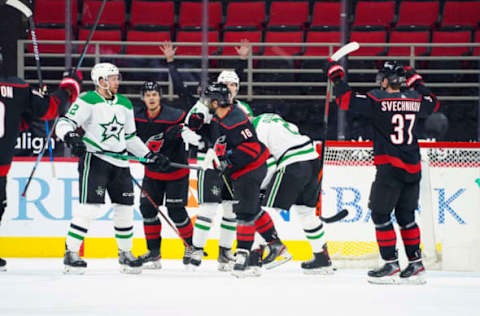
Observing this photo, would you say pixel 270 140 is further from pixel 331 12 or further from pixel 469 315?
pixel 331 12

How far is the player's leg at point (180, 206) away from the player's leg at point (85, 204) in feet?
1.57

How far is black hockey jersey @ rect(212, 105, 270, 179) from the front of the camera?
446 cm

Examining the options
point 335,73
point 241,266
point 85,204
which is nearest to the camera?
point 335,73

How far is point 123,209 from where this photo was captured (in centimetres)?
470

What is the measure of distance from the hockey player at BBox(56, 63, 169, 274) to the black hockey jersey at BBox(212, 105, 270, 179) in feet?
1.35

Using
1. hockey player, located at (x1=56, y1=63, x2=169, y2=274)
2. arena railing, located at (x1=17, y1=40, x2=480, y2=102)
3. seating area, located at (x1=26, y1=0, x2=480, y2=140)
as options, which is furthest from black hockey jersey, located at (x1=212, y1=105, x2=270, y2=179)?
seating area, located at (x1=26, y1=0, x2=480, y2=140)

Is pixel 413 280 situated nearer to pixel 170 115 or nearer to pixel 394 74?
pixel 394 74

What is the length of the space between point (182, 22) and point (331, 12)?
Answer: 64.4 inches

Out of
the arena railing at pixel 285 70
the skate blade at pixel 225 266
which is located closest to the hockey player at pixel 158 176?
the skate blade at pixel 225 266

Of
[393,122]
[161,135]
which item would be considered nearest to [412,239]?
[393,122]

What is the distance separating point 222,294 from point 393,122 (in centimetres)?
136

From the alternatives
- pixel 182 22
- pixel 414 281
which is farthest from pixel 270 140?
pixel 182 22

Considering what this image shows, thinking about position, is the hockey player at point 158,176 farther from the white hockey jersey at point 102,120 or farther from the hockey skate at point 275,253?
the hockey skate at point 275,253

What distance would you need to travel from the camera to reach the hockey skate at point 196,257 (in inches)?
189
